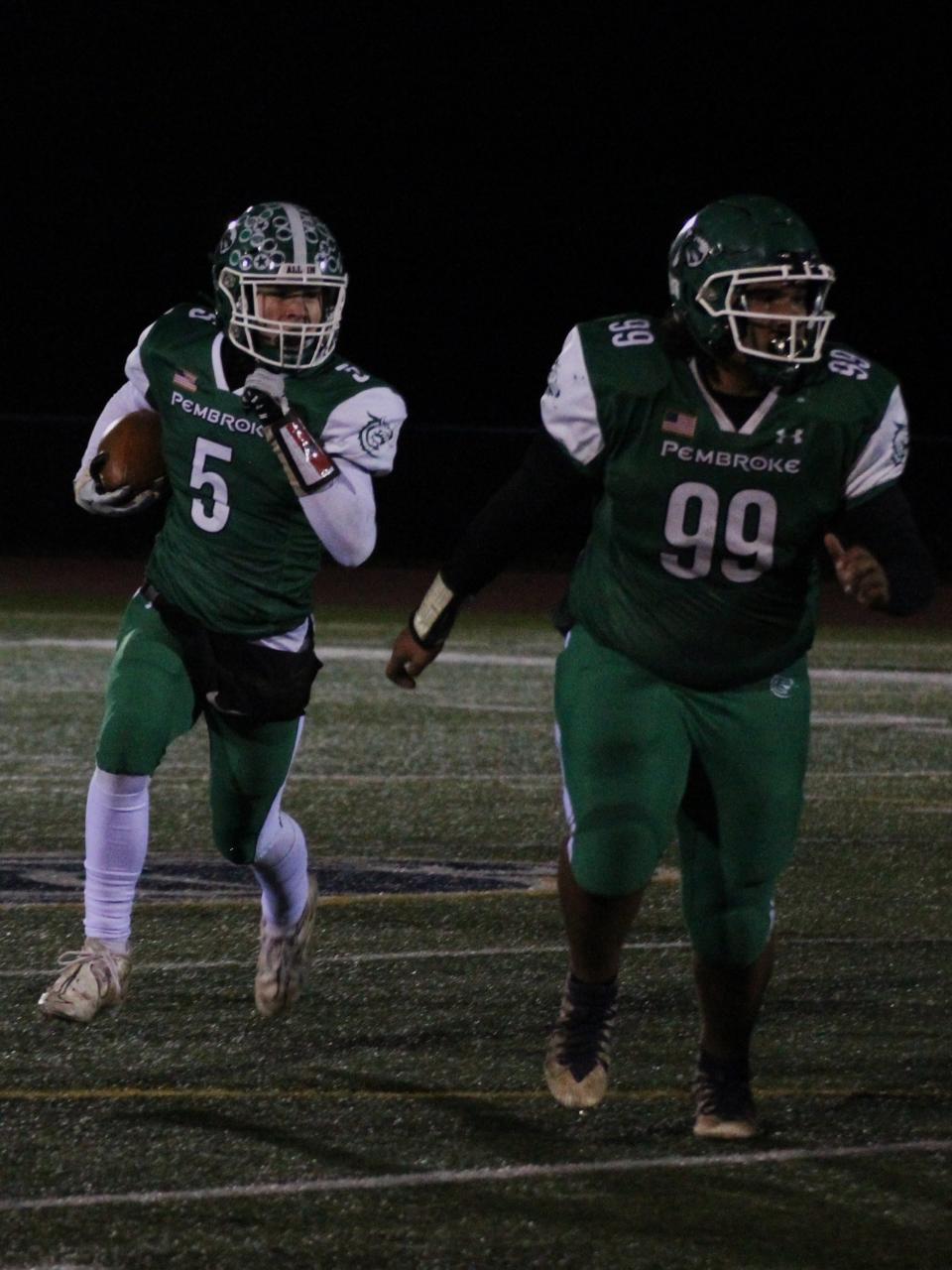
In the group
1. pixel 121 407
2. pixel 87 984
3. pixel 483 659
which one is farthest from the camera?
pixel 483 659

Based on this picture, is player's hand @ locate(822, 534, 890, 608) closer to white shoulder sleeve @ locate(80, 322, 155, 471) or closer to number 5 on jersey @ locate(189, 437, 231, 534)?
number 5 on jersey @ locate(189, 437, 231, 534)

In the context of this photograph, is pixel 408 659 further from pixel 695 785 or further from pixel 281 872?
pixel 281 872

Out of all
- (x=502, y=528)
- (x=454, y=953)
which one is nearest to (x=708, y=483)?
(x=502, y=528)

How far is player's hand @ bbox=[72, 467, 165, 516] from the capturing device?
4.71m

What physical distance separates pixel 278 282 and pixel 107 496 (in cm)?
58

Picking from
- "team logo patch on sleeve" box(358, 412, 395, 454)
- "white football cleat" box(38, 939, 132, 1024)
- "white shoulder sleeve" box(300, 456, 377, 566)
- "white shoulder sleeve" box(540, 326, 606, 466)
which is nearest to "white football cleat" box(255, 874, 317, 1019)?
"white football cleat" box(38, 939, 132, 1024)

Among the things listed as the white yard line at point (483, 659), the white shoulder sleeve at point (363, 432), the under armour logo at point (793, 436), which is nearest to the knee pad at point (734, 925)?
the under armour logo at point (793, 436)

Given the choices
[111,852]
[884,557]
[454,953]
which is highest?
[884,557]

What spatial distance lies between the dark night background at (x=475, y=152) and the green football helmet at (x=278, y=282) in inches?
879

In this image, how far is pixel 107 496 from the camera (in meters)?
4.70

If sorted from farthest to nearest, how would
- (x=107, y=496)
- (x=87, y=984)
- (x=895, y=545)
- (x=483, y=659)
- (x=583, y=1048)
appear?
1. (x=483, y=659)
2. (x=107, y=496)
3. (x=87, y=984)
4. (x=583, y=1048)
5. (x=895, y=545)

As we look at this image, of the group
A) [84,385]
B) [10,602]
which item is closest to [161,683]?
[10,602]

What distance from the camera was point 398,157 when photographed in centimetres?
2802

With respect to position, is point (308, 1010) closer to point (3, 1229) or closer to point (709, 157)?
point (3, 1229)
